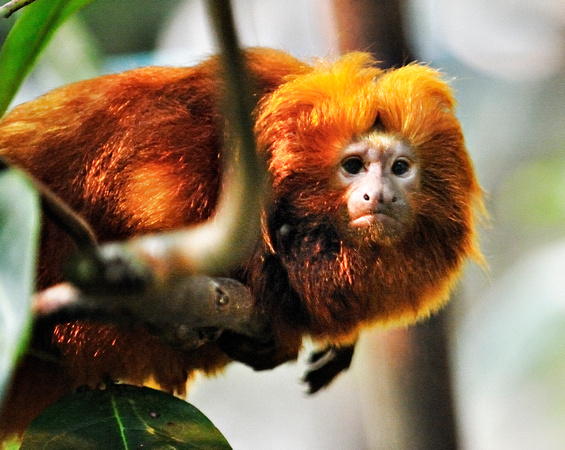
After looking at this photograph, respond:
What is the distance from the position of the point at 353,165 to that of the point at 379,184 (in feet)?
0.42

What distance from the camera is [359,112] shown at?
6.24 ft

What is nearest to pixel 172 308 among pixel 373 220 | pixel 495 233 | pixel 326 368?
pixel 373 220

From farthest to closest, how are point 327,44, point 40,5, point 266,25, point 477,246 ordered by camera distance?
point 266,25, point 327,44, point 477,246, point 40,5

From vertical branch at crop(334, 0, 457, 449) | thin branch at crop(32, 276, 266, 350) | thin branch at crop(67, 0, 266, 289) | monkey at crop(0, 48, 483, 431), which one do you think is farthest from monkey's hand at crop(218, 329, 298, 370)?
thin branch at crop(67, 0, 266, 289)

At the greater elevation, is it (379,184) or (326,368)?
(379,184)

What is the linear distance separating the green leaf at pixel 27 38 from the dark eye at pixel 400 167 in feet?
3.26

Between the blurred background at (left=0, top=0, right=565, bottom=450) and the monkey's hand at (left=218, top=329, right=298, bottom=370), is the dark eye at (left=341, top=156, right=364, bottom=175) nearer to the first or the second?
the monkey's hand at (left=218, top=329, right=298, bottom=370)

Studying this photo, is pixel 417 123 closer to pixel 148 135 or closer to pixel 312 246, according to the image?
pixel 312 246

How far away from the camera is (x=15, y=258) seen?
2.71 ft

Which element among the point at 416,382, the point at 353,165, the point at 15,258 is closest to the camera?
the point at 15,258

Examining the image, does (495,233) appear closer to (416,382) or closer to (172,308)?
(416,382)

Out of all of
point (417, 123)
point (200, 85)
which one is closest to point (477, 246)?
point (417, 123)

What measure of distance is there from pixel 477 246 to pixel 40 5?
1.48 metres

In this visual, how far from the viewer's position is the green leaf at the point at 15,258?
747 millimetres
